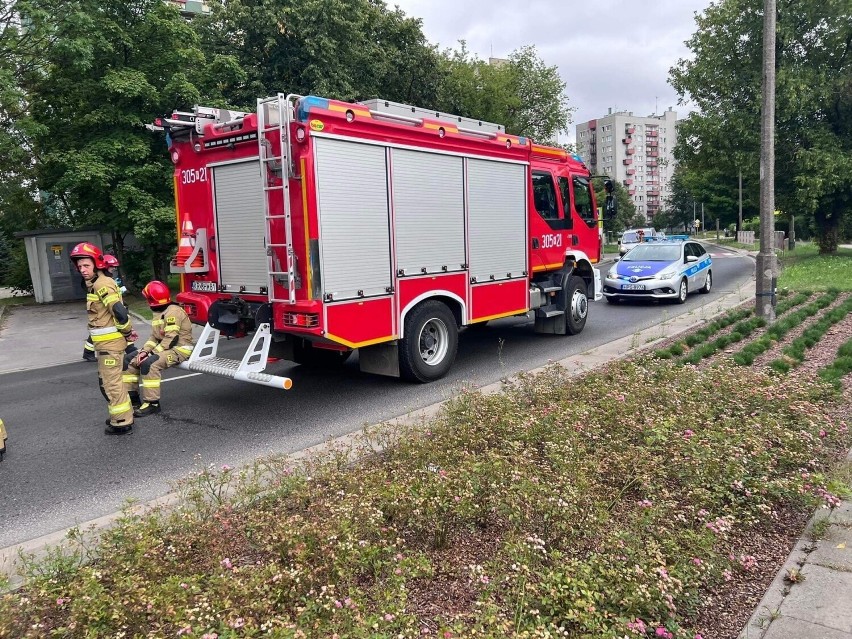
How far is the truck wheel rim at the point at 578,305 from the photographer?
37.1 feet

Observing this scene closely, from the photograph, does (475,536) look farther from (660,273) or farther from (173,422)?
(660,273)

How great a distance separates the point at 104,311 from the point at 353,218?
8.56ft

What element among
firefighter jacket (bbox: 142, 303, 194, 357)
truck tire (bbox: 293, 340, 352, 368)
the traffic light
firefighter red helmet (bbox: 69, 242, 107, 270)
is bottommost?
truck tire (bbox: 293, 340, 352, 368)

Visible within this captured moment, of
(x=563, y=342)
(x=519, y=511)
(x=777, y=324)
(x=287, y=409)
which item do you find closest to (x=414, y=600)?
(x=519, y=511)

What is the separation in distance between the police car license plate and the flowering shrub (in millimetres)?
3259

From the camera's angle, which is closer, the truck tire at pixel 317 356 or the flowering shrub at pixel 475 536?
the flowering shrub at pixel 475 536

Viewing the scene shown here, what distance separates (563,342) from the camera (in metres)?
10.9

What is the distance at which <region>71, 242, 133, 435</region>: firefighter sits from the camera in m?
6.26

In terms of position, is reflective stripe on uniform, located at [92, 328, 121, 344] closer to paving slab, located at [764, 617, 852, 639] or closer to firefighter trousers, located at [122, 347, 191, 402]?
firefighter trousers, located at [122, 347, 191, 402]

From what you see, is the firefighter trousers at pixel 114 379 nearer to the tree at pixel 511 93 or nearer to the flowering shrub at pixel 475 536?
the flowering shrub at pixel 475 536

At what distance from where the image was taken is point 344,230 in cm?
677

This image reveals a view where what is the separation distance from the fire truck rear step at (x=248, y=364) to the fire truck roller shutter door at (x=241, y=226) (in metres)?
0.62

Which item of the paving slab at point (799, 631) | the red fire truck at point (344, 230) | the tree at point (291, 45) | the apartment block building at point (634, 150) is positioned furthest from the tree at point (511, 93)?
the apartment block building at point (634, 150)

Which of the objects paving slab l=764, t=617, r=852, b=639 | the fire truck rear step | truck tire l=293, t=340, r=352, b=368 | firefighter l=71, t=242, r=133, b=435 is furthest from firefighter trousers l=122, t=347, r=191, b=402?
paving slab l=764, t=617, r=852, b=639
